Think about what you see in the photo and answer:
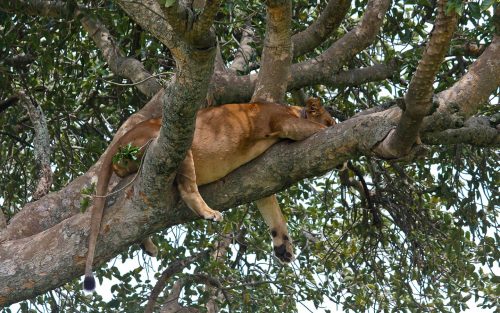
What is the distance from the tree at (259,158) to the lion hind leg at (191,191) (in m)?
0.13

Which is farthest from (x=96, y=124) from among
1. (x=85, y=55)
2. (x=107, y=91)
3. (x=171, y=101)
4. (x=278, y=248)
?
(x=171, y=101)

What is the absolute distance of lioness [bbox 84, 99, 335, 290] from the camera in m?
4.77

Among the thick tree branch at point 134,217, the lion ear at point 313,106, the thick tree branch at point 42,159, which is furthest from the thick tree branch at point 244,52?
the thick tree branch at point 134,217

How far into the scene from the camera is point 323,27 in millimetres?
6316

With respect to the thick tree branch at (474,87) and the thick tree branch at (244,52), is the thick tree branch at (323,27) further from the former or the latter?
the thick tree branch at (474,87)

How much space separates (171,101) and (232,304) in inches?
140

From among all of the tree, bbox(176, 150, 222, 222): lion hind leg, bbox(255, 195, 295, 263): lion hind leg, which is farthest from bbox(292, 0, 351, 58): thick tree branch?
bbox(176, 150, 222, 222): lion hind leg

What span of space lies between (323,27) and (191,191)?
2.11 meters

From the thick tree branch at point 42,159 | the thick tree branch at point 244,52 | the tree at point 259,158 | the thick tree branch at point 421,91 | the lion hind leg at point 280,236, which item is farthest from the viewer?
the thick tree branch at point 244,52

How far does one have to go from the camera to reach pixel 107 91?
7.68 metres

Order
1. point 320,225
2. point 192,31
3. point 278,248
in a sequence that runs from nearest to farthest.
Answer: point 192,31, point 278,248, point 320,225

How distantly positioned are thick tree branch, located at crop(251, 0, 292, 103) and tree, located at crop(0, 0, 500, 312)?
1cm

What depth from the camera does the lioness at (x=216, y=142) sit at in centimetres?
477

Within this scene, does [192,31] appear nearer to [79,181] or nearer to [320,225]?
[79,181]
